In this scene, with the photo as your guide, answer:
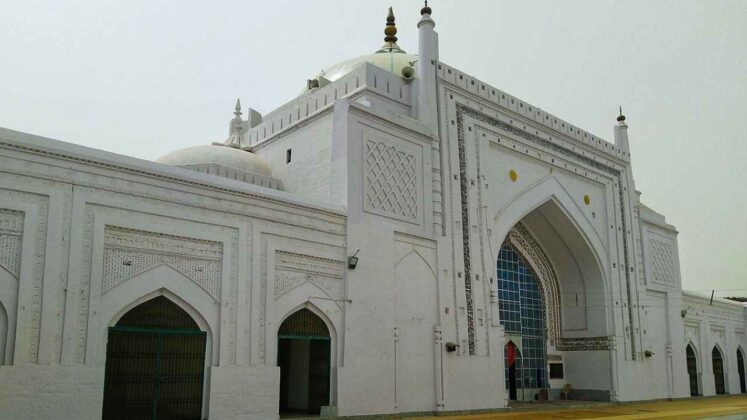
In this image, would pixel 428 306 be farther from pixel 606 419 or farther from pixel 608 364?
pixel 608 364

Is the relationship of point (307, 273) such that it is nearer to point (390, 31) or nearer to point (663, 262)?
point (390, 31)

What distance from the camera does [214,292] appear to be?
844cm

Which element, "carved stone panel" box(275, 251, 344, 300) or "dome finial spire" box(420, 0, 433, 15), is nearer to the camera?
"carved stone panel" box(275, 251, 344, 300)

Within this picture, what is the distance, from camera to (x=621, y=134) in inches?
706

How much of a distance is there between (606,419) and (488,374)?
2.20m

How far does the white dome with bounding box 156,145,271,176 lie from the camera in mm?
11781

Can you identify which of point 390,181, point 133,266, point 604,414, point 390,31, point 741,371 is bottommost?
point 604,414

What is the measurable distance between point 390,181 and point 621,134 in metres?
9.43

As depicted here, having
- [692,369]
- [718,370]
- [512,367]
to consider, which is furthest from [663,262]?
[512,367]

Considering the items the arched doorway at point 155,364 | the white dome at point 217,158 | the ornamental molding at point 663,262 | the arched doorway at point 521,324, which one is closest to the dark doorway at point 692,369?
the ornamental molding at point 663,262

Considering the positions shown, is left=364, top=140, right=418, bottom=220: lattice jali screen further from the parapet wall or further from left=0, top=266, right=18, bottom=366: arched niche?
left=0, top=266, right=18, bottom=366: arched niche

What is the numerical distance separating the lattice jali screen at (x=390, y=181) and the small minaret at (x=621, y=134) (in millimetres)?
8548

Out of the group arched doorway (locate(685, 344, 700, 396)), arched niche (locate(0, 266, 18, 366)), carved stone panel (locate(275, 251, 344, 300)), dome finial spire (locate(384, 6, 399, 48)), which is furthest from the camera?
arched doorway (locate(685, 344, 700, 396))

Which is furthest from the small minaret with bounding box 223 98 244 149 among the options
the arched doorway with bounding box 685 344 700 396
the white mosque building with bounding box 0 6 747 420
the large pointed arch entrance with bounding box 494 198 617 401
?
the arched doorway with bounding box 685 344 700 396
